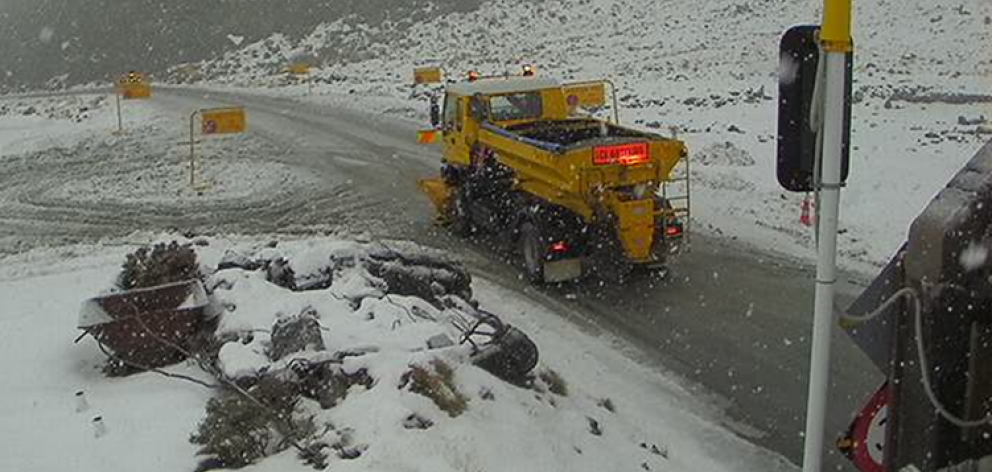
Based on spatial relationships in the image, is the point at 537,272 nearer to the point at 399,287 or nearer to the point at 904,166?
the point at 399,287

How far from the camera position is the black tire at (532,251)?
12.3 m

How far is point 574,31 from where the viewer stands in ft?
167

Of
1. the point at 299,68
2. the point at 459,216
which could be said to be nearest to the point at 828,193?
the point at 459,216

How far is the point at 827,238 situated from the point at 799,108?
60 cm

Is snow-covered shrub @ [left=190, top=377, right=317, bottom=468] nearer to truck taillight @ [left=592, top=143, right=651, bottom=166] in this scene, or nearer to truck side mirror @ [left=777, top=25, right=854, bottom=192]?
truck side mirror @ [left=777, top=25, right=854, bottom=192]

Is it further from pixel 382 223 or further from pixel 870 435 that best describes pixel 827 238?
pixel 382 223

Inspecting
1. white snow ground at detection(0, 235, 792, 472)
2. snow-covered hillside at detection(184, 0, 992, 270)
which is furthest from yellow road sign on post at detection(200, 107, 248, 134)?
white snow ground at detection(0, 235, 792, 472)

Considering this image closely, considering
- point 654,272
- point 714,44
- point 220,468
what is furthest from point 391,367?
point 714,44

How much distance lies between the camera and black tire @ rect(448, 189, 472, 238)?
15180mm

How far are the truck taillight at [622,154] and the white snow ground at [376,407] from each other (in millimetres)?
2286

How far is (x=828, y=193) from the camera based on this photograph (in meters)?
4.12

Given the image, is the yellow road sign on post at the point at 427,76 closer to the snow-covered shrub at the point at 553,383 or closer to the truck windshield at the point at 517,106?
the truck windshield at the point at 517,106

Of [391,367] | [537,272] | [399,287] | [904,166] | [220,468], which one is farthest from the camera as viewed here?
[904,166]

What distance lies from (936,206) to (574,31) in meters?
49.0
